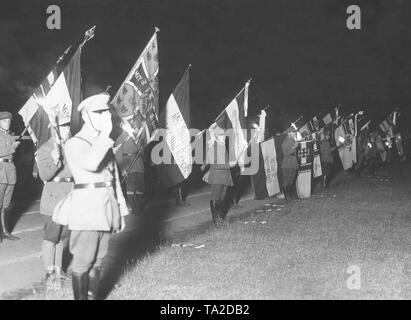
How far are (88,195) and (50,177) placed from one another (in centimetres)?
168

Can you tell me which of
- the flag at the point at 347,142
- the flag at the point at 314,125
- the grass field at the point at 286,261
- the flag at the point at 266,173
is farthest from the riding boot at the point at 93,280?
the flag at the point at 347,142

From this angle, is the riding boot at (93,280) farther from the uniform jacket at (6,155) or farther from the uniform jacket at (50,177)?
the uniform jacket at (6,155)

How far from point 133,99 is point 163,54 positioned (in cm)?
1804

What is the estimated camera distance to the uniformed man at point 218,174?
11.0 meters

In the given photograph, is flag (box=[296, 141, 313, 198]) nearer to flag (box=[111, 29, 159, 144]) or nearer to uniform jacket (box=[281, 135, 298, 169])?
uniform jacket (box=[281, 135, 298, 169])

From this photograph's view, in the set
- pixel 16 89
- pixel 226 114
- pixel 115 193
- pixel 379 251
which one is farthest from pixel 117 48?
pixel 115 193

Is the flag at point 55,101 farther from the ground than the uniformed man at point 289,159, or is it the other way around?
the flag at point 55,101

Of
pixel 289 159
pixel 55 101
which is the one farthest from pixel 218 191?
pixel 55 101

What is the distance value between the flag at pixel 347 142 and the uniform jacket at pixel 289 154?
575cm

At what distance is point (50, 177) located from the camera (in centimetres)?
648

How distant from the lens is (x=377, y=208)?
43.4 feet

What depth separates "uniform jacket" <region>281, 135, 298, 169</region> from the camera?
14078 millimetres

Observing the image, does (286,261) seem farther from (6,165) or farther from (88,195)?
(6,165)

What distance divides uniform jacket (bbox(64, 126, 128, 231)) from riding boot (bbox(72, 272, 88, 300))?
0.43m
